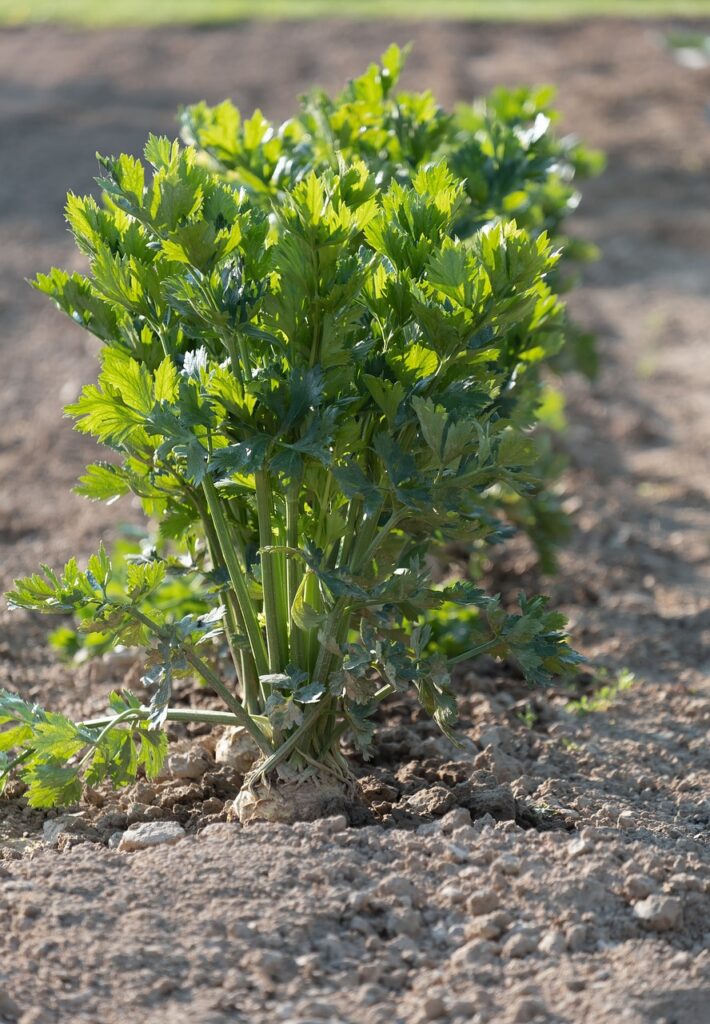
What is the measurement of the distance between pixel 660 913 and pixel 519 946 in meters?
0.28

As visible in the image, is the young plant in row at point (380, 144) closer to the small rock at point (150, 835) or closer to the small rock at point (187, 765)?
the small rock at point (187, 765)

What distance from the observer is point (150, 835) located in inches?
108

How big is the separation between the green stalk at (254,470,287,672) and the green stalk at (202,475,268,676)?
0.09ft

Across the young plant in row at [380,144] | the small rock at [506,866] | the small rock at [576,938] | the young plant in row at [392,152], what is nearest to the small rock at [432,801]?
the small rock at [506,866]

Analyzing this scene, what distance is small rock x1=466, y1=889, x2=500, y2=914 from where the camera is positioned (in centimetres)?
245

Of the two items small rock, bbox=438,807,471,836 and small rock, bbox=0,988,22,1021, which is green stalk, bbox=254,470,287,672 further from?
small rock, bbox=0,988,22,1021

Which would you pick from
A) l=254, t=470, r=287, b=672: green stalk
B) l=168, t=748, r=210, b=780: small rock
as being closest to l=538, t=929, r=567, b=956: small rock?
l=254, t=470, r=287, b=672: green stalk

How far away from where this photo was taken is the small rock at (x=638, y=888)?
8.22 ft

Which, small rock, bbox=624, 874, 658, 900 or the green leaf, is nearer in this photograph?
small rock, bbox=624, 874, 658, 900

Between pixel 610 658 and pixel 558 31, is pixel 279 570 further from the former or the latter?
pixel 558 31

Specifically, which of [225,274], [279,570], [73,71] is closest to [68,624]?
[279,570]

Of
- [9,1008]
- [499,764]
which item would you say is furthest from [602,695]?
[9,1008]

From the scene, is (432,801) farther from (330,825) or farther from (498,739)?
(498,739)

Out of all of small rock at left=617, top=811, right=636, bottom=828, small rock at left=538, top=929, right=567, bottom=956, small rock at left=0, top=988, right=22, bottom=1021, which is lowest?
small rock at left=538, top=929, right=567, bottom=956
